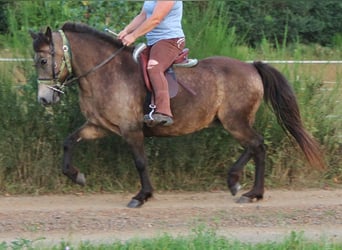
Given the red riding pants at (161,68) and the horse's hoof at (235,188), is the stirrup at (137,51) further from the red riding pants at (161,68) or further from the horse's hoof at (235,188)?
the horse's hoof at (235,188)

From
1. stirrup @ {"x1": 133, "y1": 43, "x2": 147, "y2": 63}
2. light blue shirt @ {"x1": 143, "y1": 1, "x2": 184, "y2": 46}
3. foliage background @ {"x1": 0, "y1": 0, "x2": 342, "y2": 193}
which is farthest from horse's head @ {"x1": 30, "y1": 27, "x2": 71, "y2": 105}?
foliage background @ {"x1": 0, "y1": 0, "x2": 342, "y2": 193}

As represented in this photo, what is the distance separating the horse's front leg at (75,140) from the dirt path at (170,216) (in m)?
0.39

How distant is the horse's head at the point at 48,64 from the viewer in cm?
847

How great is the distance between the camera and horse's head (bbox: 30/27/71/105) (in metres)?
8.47

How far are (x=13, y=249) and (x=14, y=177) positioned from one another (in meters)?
3.20

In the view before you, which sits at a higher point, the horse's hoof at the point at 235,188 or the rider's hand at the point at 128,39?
the rider's hand at the point at 128,39

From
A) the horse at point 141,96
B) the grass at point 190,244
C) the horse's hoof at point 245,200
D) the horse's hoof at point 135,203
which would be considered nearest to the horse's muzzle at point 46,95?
the horse at point 141,96

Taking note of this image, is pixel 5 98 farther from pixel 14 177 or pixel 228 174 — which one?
pixel 228 174

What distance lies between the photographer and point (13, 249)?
6625 millimetres

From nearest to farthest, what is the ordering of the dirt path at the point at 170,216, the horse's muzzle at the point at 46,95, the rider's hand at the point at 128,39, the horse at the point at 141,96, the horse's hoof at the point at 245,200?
the dirt path at the point at 170,216 < the horse's muzzle at the point at 46,95 < the rider's hand at the point at 128,39 < the horse at the point at 141,96 < the horse's hoof at the point at 245,200

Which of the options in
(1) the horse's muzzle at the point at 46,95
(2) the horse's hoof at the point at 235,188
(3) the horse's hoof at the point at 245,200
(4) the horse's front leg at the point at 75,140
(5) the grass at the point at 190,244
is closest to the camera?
(5) the grass at the point at 190,244

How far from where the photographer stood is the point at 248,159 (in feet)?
Result: 30.3

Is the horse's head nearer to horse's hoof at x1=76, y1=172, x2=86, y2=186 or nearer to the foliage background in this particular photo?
horse's hoof at x1=76, y1=172, x2=86, y2=186

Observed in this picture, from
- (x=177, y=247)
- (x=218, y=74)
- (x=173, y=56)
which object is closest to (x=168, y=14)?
(x=173, y=56)
